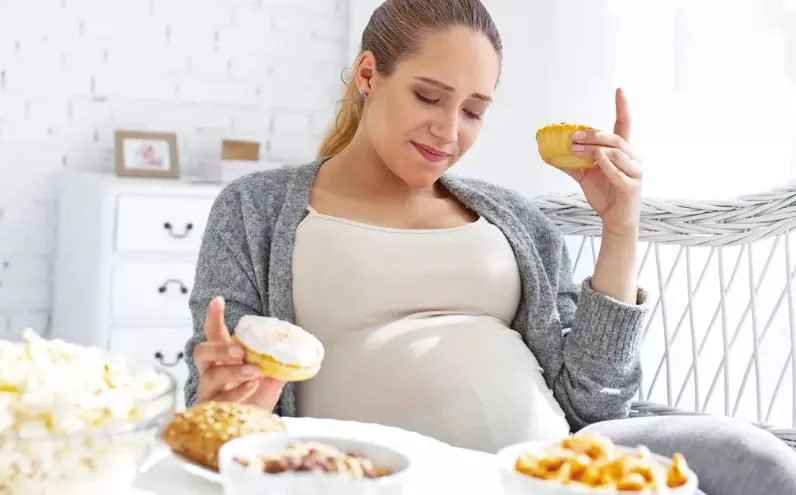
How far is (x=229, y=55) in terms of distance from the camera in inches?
135

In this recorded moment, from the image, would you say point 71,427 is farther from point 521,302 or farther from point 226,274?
point 521,302

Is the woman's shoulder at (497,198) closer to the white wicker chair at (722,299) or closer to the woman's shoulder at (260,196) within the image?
the white wicker chair at (722,299)

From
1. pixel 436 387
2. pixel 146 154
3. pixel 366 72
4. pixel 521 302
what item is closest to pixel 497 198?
pixel 521 302

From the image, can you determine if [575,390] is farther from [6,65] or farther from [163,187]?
[6,65]

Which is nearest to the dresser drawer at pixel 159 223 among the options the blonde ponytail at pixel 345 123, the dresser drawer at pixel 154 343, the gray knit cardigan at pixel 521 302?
the dresser drawer at pixel 154 343

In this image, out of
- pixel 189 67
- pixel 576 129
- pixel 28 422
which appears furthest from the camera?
pixel 189 67

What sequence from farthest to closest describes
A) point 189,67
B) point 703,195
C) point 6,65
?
point 189,67 < point 6,65 < point 703,195

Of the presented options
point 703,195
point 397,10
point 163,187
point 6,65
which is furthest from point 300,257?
point 6,65

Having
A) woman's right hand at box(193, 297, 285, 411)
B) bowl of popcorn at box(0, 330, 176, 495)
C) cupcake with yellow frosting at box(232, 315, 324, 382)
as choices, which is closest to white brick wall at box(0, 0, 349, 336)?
woman's right hand at box(193, 297, 285, 411)

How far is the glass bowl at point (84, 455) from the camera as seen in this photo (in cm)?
59

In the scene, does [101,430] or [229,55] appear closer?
[101,430]

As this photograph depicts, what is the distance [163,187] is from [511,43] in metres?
1.09

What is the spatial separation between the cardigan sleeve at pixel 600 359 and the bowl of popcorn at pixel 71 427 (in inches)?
31.3

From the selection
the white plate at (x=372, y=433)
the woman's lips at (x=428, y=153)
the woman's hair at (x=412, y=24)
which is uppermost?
the woman's hair at (x=412, y=24)
